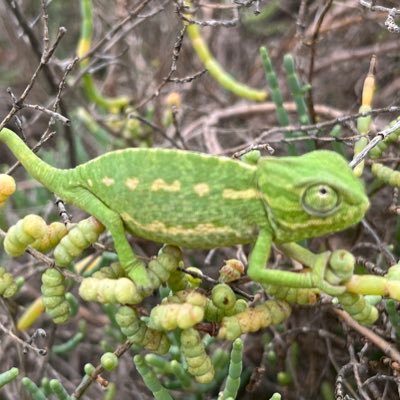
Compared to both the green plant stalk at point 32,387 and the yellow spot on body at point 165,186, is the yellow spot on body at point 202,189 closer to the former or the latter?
the yellow spot on body at point 165,186

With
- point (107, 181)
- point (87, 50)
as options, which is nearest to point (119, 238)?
point (107, 181)

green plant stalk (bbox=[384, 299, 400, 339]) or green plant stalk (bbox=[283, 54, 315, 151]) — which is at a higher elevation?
green plant stalk (bbox=[283, 54, 315, 151])

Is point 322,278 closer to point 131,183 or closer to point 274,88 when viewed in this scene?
point 131,183

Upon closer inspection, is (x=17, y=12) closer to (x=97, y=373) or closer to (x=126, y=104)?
(x=126, y=104)

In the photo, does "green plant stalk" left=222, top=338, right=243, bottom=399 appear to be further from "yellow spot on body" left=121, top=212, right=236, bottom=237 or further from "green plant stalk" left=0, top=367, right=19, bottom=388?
"green plant stalk" left=0, top=367, right=19, bottom=388

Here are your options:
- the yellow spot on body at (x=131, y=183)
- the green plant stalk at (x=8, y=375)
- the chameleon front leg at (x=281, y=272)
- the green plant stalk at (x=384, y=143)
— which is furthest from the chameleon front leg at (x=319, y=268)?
the green plant stalk at (x=8, y=375)

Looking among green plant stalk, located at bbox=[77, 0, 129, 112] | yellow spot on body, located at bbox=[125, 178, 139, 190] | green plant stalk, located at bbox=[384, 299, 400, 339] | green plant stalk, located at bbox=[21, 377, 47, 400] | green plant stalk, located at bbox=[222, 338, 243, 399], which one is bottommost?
green plant stalk, located at bbox=[21, 377, 47, 400]

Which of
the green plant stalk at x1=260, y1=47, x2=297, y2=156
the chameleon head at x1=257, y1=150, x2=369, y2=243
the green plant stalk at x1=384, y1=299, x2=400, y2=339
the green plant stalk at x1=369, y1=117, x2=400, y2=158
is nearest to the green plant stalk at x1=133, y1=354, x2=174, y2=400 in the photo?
the chameleon head at x1=257, y1=150, x2=369, y2=243
